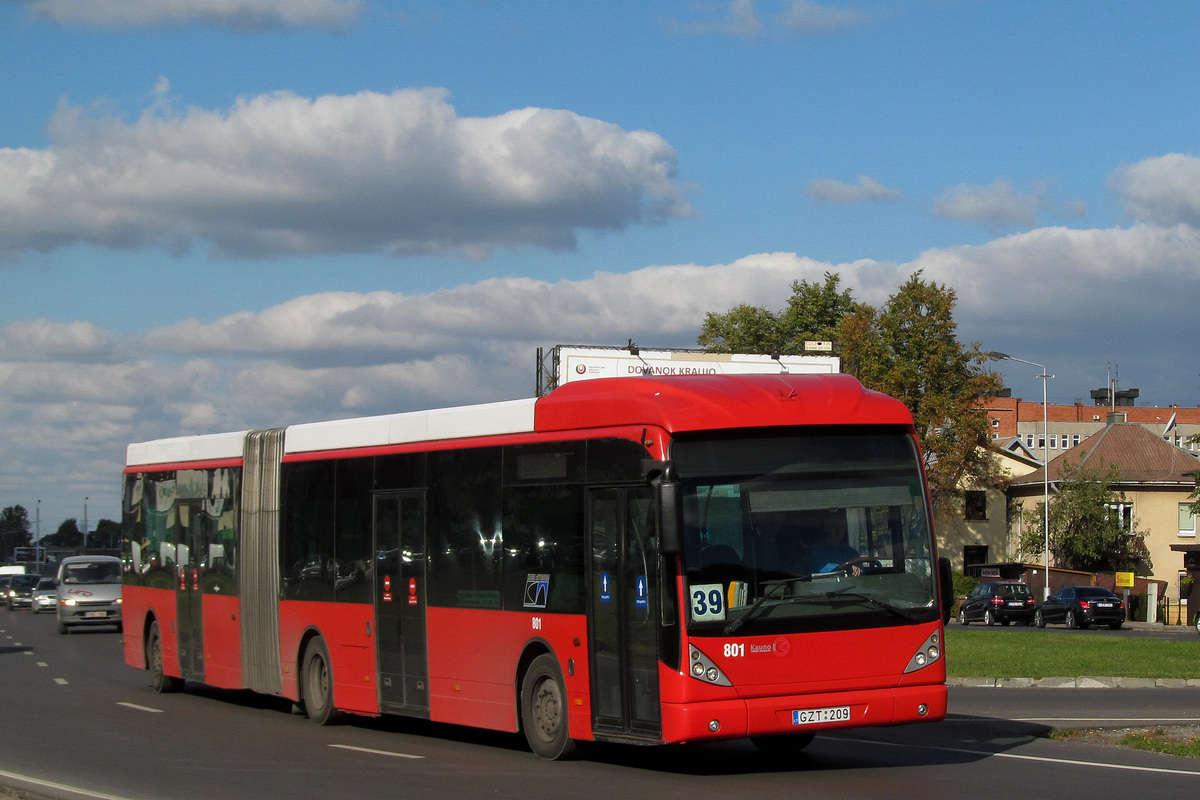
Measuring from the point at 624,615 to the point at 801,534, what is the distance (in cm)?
150

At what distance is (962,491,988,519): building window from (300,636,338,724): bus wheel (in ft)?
240

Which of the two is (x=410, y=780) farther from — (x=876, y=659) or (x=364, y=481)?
(x=364, y=481)

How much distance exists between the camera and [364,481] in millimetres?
15547

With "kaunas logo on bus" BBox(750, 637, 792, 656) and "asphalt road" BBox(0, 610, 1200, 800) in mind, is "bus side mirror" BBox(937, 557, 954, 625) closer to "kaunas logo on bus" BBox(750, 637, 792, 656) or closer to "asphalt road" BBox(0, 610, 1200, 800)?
"asphalt road" BBox(0, 610, 1200, 800)

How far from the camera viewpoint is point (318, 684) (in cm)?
1623

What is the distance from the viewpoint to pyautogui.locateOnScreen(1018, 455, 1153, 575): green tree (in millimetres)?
70250

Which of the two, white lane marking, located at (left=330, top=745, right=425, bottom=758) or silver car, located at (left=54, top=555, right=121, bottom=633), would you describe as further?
silver car, located at (left=54, top=555, right=121, bottom=633)

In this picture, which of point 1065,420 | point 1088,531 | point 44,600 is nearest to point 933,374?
point 1088,531

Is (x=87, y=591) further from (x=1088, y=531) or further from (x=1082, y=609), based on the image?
(x=1088, y=531)

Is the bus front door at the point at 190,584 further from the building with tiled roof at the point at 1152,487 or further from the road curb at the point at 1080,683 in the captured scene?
the building with tiled roof at the point at 1152,487

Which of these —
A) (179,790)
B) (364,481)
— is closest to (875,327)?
(364,481)

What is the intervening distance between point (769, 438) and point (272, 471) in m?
8.66

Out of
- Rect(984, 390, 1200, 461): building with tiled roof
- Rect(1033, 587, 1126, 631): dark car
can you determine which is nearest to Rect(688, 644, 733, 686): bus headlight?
Rect(1033, 587, 1126, 631): dark car

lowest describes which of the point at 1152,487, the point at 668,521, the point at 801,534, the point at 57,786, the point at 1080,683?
the point at 1080,683
